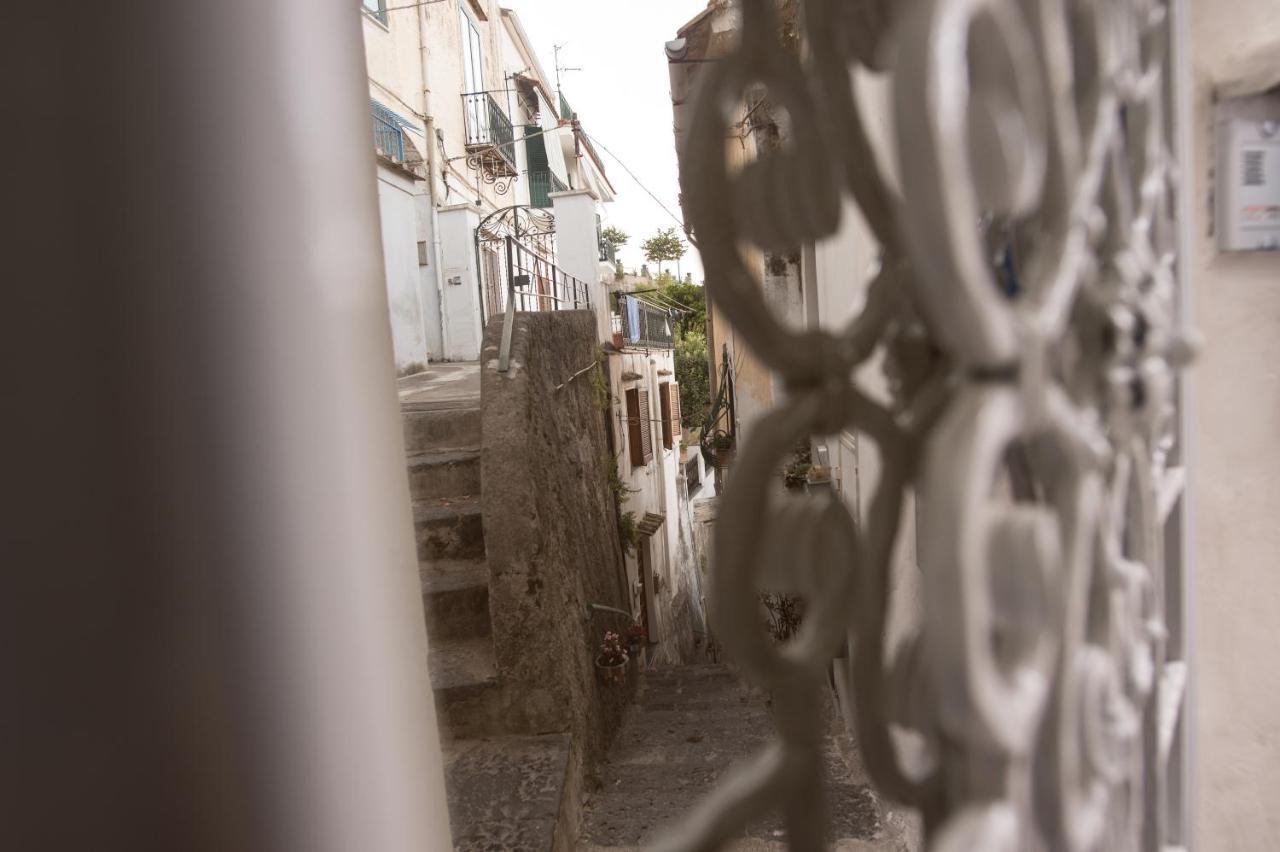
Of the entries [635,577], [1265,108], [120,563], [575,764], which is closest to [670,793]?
[575,764]

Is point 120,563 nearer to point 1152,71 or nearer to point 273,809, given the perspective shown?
point 273,809

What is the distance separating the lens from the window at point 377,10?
923 cm

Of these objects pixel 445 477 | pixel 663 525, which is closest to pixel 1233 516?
pixel 445 477

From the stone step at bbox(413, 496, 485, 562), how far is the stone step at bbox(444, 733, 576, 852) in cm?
90

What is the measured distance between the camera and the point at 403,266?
10.1 metres

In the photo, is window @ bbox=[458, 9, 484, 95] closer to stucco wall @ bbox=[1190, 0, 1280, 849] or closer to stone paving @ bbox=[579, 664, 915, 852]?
stone paving @ bbox=[579, 664, 915, 852]

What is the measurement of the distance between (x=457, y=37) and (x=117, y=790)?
13.1 metres

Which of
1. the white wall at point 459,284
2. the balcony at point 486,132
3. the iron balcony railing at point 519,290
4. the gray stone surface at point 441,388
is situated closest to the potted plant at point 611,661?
the gray stone surface at point 441,388

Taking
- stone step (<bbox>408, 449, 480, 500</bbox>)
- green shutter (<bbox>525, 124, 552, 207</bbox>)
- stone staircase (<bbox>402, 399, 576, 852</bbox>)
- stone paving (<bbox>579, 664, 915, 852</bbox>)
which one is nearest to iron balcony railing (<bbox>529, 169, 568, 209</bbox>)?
green shutter (<bbox>525, 124, 552, 207</bbox>)

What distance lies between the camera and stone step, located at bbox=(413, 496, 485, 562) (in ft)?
12.5

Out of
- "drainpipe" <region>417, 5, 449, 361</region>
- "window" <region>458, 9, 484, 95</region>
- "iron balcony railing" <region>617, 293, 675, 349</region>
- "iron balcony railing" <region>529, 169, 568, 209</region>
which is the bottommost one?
"iron balcony railing" <region>617, 293, 675, 349</region>

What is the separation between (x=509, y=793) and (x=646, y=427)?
7576 millimetres

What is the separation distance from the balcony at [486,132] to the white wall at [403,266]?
251cm

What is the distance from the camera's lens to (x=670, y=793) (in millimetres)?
3916
